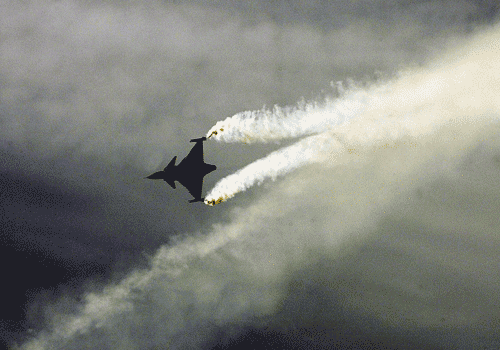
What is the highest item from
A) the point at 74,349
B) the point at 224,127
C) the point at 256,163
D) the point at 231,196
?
the point at 224,127

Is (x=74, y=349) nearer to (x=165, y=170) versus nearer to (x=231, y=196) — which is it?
(x=165, y=170)

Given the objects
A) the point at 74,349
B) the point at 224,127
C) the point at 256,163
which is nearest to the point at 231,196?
the point at 256,163

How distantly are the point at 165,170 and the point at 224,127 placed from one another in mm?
18015

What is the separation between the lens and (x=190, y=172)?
80062 millimetres

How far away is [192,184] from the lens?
8131 cm

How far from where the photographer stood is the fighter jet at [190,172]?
79062mm

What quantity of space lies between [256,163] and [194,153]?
15.0 metres

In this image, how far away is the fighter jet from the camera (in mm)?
79062

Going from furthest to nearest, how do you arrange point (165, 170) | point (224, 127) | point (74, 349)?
point (74, 349), point (165, 170), point (224, 127)

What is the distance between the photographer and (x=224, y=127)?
68.4 metres

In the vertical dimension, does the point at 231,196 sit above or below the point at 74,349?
above

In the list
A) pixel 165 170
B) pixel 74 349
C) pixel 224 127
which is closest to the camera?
pixel 224 127

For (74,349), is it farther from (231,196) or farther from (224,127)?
(224,127)

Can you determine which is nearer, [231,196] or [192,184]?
[231,196]
